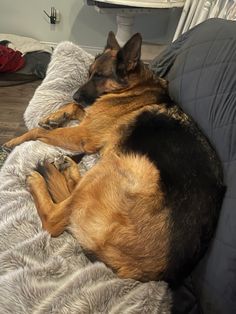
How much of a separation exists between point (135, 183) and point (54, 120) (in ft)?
2.20

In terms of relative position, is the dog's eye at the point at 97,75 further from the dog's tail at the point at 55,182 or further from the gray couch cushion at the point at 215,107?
the dog's tail at the point at 55,182

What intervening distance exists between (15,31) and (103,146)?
8.92ft

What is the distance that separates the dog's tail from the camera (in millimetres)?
1563

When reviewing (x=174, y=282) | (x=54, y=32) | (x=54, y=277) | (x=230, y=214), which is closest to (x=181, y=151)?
(x=230, y=214)

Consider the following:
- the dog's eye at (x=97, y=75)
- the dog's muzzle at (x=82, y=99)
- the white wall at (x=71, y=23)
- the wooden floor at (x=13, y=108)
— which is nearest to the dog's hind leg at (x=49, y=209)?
the dog's muzzle at (x=82, y=99)

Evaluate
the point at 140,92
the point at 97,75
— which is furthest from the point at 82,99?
the point at 140,92

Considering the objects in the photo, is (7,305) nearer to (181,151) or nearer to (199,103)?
(181,151)

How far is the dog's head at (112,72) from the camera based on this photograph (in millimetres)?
1773

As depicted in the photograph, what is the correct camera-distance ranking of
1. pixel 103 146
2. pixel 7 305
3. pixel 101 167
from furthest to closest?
pixel 103 146, pixel 101 167, pixel 7 305

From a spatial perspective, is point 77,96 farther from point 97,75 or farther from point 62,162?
point 62,162

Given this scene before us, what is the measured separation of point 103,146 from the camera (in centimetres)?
172

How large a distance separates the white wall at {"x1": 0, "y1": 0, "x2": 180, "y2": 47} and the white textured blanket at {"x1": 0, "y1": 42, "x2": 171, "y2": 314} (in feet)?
8.86

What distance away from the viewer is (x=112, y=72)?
1.84 meters

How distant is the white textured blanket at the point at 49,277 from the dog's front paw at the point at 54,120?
402mm
